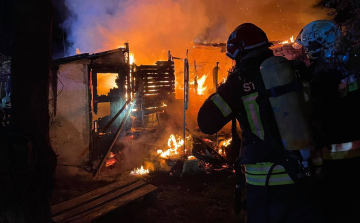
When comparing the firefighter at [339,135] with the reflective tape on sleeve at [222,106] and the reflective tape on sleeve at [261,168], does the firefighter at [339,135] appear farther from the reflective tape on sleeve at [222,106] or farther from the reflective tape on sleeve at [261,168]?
the reflective tape on sleeve at [222,106]

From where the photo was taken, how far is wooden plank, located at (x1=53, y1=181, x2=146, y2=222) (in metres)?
4.13

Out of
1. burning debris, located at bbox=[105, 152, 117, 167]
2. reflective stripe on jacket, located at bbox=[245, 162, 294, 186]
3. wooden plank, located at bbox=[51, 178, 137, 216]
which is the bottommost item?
burning debris, located at bbox=[105, 152, 117, 167]

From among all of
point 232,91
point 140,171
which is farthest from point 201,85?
point 232,91

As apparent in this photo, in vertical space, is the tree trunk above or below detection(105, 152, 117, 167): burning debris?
above

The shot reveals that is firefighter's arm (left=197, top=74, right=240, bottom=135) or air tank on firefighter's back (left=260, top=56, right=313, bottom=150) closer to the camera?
air tank on firefighter's back (left=260, top=56, right=313, bottom=150)

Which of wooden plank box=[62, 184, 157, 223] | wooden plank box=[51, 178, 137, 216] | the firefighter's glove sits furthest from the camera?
wooden plank box=[51, 178, 137, 216]

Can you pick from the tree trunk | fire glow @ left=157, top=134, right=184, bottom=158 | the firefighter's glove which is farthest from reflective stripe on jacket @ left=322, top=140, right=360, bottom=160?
fire glow @ left=157, top=134, right=184, bottom=158

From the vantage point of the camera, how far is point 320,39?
2996 mm

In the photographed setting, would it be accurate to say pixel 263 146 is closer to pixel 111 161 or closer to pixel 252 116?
pixel 252 116

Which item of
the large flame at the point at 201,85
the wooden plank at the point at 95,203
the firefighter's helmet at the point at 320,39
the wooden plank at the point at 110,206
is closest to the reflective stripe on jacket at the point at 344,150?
the firefighter's helmet at the point at 320,39

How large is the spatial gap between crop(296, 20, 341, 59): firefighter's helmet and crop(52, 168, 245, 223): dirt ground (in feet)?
13.5

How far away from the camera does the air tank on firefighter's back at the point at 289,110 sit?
1.77 metres

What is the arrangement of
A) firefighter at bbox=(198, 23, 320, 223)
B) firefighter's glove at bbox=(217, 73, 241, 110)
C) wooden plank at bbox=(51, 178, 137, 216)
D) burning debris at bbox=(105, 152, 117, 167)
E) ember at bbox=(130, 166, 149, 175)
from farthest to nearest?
burning debris at bbox=(105, 152, 117, 167), ember at bbox=(130, 166, 149, 175), wooden plank at bbox=(51, 178, 137, 216), firefighter's glove at bbox=(217, 73, 241, 110), firefighter at bbox=(198, 23, 320, 223)

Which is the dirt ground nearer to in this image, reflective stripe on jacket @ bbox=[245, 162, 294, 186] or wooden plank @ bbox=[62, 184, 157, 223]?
wooden plank @ bbox=[62, 184, 157, 223]
